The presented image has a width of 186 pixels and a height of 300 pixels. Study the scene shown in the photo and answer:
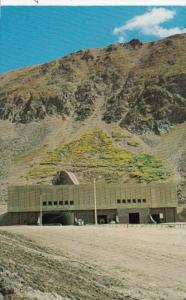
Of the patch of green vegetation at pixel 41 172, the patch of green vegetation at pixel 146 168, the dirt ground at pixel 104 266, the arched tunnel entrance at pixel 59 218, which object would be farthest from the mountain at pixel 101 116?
the dirt ground at pixel 104 266

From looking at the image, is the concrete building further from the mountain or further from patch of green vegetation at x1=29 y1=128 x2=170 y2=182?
patch of green vegetation at x1=29 y1=128 x2=170 y2=182

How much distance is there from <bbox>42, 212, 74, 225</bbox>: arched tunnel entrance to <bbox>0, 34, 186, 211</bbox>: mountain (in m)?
21.0

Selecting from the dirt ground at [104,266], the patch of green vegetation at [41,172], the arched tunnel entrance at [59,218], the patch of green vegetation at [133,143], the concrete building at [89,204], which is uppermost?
the patch of green vegetation at [133,143]

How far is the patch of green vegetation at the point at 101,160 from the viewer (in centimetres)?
8280

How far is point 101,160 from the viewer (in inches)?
3548

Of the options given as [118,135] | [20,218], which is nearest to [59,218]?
[20,218]

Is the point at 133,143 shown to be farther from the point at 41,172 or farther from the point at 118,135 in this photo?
the point at 41,172

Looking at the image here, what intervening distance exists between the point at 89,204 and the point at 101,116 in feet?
187

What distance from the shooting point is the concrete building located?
56.2 m

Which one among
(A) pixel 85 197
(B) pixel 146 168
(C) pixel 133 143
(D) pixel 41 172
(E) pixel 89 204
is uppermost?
(C) pixel 133 143

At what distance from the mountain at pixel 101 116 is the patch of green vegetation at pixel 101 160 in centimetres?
16

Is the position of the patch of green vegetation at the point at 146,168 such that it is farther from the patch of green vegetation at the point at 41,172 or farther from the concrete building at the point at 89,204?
the concrete building at the point at 89,204

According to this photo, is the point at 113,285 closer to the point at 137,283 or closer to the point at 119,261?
the point at 137,283

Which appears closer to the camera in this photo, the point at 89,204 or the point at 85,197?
the point at 89,204
